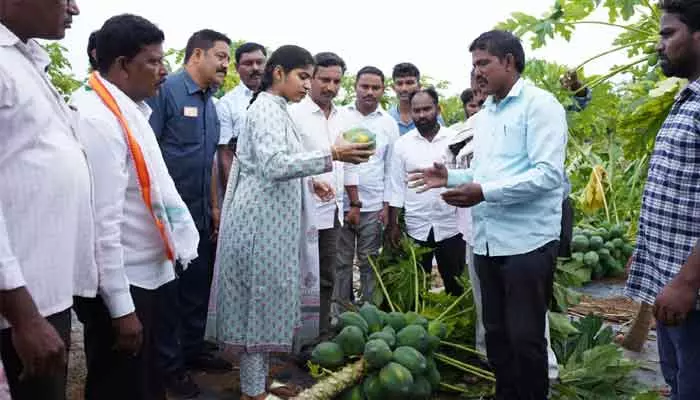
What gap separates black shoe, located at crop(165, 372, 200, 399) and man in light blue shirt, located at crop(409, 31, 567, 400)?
1.72m

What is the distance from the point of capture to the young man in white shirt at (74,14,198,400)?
2127mm

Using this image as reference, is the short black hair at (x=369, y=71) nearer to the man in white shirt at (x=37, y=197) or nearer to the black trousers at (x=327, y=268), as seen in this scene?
the black trousers at (x=327, y=268)

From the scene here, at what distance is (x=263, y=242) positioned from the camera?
10.9 feet

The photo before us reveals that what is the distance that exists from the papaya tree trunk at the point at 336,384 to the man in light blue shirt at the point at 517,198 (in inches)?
29.0

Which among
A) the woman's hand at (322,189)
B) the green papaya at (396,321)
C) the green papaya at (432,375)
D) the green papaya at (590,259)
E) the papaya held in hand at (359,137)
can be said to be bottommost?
the green papaya at (590,259)

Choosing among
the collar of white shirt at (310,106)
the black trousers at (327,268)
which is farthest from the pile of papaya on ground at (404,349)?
the collar of white shirt at (310,106)

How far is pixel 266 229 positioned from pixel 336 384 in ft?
2.82

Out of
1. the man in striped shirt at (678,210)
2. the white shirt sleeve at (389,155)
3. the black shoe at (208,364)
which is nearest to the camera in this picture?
the man in striped shirt at (678,210)

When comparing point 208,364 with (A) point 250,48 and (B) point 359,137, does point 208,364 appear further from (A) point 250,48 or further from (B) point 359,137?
(A) point 250,48

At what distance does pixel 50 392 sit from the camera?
1.74 meters

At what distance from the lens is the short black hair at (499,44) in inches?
122

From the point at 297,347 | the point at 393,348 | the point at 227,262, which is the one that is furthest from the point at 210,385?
the point at 393,348

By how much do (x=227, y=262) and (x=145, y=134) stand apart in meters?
1.20

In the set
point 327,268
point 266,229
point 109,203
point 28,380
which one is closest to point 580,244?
point 327,268
